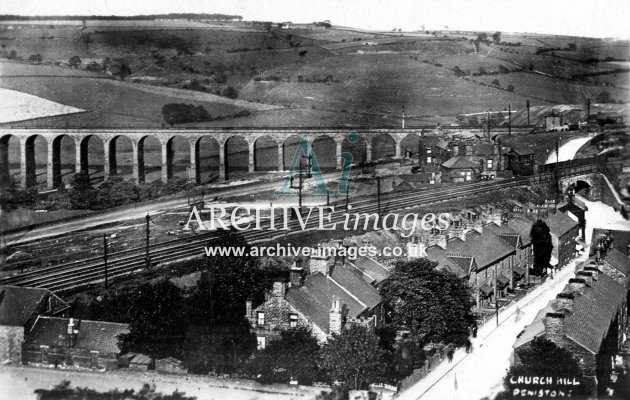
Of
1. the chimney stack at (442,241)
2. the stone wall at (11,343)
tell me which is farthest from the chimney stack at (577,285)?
the stone wall at (11,343)

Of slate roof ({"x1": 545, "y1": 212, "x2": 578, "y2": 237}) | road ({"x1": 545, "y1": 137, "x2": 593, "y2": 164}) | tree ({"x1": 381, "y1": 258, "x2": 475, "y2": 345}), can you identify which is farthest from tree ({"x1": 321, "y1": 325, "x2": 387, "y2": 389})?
road ({"x1": 545, "y1": 137, "x2": 593, "y2": 164})

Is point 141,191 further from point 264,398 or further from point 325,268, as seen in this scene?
point 264,398

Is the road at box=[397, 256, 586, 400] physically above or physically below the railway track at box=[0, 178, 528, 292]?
below

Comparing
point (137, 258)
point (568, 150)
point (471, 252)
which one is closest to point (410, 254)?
Answer: point (471, 252)

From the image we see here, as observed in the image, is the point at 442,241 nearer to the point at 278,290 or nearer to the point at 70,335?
the point at 278,290

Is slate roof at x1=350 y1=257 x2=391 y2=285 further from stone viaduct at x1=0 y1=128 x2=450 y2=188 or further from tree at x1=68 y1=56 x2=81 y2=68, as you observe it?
stone viaduct at x1=0 y1=128 x2=450 y2=188
